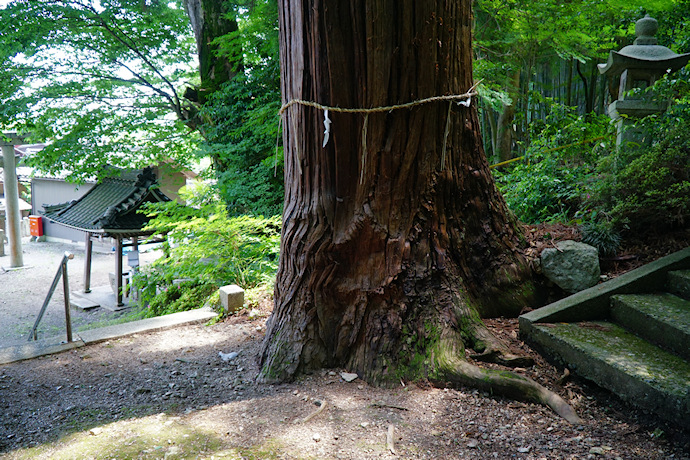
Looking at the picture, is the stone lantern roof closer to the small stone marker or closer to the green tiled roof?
the small stone marker

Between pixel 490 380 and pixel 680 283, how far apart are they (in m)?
1.71

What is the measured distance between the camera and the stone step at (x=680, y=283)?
10.0 feet

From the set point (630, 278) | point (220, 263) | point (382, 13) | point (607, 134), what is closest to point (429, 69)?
point (382, 13)

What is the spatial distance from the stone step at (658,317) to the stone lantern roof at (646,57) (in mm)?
2803

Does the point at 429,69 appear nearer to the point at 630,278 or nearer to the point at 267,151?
the point at 630,278

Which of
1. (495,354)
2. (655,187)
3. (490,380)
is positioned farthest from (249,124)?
(490,380)

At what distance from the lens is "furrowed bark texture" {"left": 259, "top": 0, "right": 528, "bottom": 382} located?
2.72m

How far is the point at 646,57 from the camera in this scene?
4641 millimetres

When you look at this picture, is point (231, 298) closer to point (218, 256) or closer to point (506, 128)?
point (218, 256)

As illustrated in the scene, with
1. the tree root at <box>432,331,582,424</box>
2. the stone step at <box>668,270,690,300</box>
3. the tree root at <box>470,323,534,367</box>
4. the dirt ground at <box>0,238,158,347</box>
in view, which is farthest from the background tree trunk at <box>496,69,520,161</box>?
the dirt ground at <box>0,238,158,347</box>

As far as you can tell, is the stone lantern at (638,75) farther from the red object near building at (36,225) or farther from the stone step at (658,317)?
the red object near building at (36,225)

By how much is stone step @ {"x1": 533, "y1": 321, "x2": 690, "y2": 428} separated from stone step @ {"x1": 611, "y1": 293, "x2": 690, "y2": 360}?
6cm

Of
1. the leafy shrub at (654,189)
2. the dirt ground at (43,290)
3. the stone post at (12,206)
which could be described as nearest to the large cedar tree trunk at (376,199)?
the leafy shrub at (654,189)

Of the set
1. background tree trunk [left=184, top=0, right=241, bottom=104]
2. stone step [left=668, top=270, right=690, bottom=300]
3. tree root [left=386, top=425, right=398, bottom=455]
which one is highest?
background tree trunk [left=184, top=0, right=241, bottom=104]
